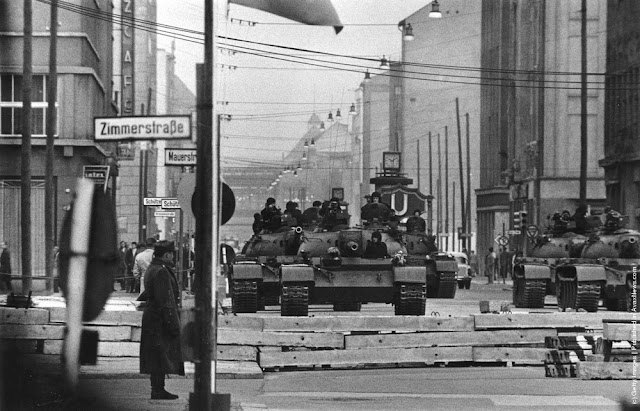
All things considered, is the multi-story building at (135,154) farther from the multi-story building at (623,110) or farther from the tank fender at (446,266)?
the tank fender at (446,266)

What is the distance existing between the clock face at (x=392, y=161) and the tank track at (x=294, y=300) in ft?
93.2

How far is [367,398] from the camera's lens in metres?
13.8

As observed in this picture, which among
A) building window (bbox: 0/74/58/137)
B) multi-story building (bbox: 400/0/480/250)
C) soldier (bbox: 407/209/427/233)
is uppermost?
multi-story building (bbox: 400/0/480/250)

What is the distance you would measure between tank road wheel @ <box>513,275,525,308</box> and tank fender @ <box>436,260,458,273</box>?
1.51 meters

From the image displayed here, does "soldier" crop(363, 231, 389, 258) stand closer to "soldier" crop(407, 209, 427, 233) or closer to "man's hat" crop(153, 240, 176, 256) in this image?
"soldier" crop(407, 209, 427, 233)

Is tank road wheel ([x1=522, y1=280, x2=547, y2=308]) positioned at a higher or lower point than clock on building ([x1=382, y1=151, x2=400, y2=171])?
lower

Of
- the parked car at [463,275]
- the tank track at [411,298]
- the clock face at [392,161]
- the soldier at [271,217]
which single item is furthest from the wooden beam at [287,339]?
the clock face at [392,161]

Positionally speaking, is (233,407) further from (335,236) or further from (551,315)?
(335,236)

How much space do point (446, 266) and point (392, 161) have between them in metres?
24.5

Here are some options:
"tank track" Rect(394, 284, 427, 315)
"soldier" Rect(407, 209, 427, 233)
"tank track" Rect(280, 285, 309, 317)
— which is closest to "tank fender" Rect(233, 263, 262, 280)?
"tank track" Rect(280, 285, 309, 317)

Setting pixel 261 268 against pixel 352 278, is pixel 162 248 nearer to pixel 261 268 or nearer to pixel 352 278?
pixel 261 268

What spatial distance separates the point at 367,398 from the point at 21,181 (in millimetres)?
8525

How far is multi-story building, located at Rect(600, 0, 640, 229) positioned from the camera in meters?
50.6

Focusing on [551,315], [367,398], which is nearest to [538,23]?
[551,315]
